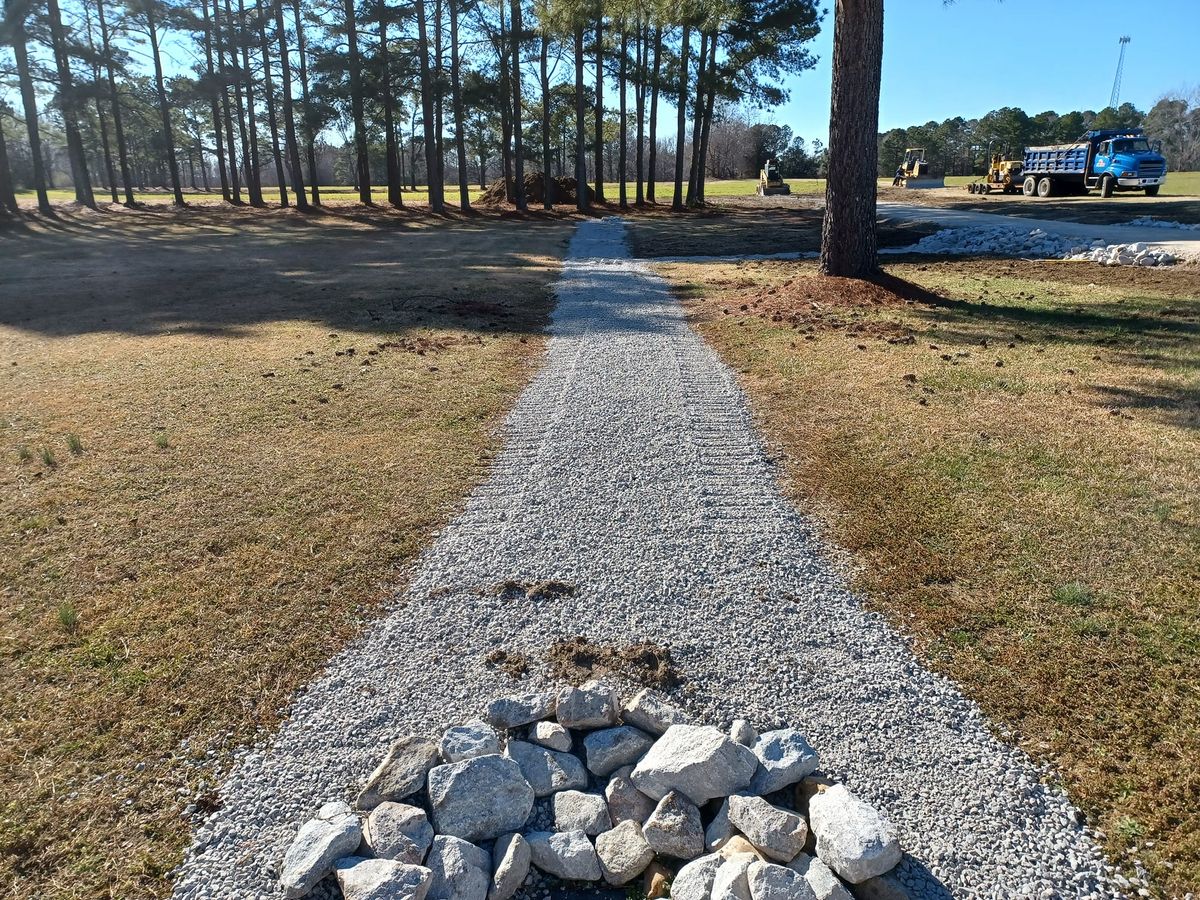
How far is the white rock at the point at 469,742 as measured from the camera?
2664 millimetres

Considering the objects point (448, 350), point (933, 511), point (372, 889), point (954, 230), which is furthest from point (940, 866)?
point (954, 230)

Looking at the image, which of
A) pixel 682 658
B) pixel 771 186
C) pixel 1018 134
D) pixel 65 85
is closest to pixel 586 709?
pixel 682 658

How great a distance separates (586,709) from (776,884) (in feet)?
3.02

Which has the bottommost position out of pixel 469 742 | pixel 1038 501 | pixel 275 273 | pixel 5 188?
pixel 469 742

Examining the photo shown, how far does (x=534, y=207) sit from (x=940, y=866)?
35.7 meters

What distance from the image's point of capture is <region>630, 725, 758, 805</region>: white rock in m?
2.50

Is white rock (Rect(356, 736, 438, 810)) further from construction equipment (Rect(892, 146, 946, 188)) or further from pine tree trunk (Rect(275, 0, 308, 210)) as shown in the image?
construction equipment (Rect(892, 146, 946, 188))

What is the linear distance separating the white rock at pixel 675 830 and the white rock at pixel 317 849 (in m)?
0.93

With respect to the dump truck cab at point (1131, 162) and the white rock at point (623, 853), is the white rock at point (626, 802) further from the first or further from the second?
the dump truck cab at point (1131, 162)

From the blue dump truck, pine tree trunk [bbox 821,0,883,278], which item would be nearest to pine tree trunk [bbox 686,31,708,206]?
the blue dump truck

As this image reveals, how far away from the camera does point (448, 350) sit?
9070mm

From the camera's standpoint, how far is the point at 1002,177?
36625mm

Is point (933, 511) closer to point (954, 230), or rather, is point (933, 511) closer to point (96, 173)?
point (954, 230)

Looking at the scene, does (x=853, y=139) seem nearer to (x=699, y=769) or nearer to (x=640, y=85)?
(x=699, y=769)
